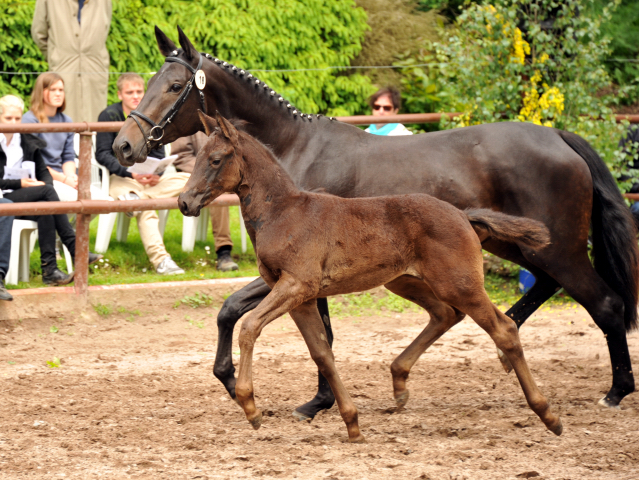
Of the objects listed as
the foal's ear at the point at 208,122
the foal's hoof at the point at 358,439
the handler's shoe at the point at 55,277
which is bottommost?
the handler's shoe at the point at 55,277

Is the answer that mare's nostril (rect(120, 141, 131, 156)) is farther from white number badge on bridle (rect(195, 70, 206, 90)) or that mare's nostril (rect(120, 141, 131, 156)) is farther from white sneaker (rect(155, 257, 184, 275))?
white sneaker (rect(155, 257, 184, 275))

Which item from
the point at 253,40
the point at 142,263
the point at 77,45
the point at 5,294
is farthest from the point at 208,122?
the point at 253,40

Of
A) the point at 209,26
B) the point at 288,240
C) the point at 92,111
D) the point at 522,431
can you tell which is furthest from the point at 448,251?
the point at 209,26

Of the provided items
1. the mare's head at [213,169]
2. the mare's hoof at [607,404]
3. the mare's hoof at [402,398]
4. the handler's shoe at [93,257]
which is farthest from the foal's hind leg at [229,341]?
the handler's shoe at [93,257]

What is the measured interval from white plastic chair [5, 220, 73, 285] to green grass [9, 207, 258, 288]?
86 millimetres

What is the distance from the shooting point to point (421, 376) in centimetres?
545

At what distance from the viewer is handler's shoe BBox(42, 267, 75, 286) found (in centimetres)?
692

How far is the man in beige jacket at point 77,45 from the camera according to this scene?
878 centimetres

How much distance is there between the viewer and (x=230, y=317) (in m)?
4.67

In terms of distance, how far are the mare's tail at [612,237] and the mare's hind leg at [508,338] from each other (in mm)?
1274

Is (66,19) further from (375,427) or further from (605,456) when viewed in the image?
(605,456)

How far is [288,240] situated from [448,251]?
790mm

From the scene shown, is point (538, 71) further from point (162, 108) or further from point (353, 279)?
point (353, 279)

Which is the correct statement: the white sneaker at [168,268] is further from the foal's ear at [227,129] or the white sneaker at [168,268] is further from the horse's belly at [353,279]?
the foal's ear at [227,129]
